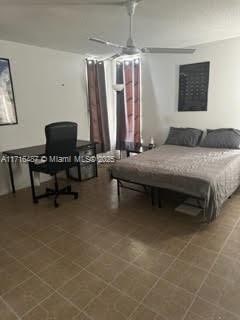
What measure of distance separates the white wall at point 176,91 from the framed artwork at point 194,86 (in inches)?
3.3

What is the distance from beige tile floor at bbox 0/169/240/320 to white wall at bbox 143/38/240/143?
164 centimetres

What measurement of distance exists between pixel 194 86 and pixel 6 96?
322 cm

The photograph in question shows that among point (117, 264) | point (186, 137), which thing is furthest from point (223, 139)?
point (117, 264)

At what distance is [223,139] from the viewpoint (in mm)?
3686

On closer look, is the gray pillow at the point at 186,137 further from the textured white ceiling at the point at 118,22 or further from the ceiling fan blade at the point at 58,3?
the ceiling fan blade at the point at 58,3

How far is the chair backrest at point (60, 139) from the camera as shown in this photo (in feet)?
9.52

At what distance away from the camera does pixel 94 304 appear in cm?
160

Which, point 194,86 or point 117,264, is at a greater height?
point 194,86

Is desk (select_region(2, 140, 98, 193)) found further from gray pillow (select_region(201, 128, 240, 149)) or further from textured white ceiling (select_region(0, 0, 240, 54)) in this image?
gray pillow (select_region(201, 128, 240, 149))

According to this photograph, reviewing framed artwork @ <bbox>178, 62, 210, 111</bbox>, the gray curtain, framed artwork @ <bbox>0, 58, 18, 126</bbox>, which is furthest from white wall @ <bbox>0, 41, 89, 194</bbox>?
framed artwork @ <bbox>178, 62, 210, 111</bbox>

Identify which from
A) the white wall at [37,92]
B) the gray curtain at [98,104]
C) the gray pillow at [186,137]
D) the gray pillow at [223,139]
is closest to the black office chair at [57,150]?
the white wall at [37,92]

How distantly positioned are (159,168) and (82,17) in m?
2.03

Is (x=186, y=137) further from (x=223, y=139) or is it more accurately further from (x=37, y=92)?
(x=37, y=92)

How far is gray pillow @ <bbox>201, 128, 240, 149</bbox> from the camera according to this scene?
142 inches
